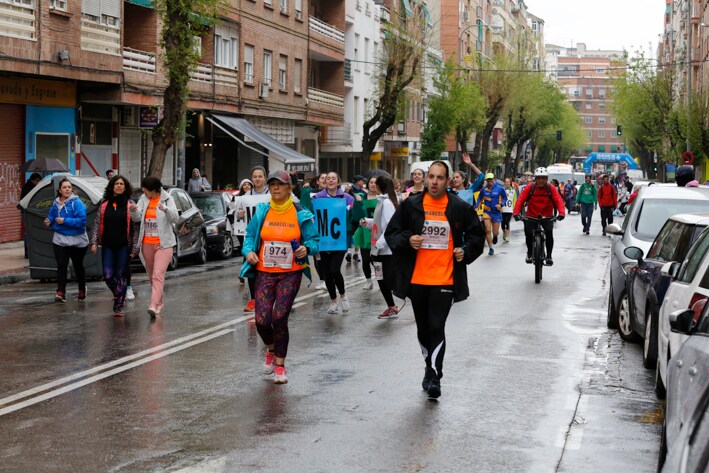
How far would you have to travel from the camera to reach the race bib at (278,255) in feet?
32.5

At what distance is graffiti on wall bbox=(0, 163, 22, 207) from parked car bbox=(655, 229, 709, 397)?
20.8 meters

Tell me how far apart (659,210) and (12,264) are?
12.4m

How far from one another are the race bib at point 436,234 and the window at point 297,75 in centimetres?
3853

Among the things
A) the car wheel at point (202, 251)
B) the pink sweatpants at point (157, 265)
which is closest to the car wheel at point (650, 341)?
the pink sweatpants at point (157, 265)

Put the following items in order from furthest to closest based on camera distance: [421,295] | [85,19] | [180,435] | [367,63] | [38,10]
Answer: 1. [367,63]
2. [85,19]
3. [38,10]
4. [421,295]
5. [180,435]

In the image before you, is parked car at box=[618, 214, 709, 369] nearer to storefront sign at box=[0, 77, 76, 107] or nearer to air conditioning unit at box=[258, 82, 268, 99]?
storefront sign at box=[0, 77, 76, 107]

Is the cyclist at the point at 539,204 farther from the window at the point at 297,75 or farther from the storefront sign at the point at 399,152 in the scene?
the storefront sign at the point at 399,152

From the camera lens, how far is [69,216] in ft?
53.9

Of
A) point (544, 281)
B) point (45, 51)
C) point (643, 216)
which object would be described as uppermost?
point (45, 51)

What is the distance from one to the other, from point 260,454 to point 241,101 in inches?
1346

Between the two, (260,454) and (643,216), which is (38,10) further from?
(260,454)

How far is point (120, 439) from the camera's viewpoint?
7.67m

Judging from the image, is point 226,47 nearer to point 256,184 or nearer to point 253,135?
point 253,135

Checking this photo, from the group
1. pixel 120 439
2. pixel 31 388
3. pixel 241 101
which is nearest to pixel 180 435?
pixel 120 439
